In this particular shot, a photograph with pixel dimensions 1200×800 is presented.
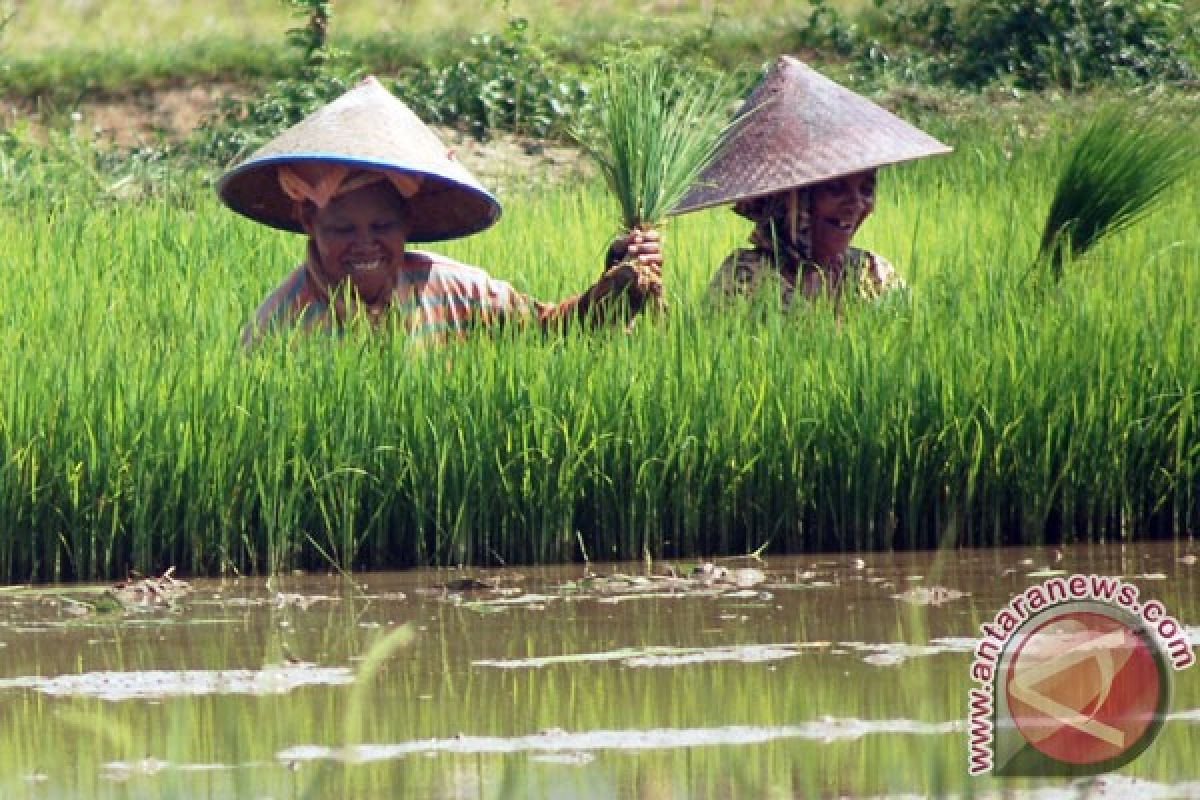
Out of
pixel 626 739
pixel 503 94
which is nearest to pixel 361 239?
pixel 626 739

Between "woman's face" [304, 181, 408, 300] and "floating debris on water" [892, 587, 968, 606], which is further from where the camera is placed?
"woman's face" [304, 181, 408, 300]

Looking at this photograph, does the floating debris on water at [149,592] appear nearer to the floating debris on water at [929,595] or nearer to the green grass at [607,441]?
the green grass at [607,441]

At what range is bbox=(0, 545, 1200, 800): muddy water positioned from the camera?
3.72 meters

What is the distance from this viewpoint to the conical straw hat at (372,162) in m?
5.94

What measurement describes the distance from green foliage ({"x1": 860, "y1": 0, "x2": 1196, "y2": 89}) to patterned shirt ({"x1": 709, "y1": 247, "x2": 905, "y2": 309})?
666cm

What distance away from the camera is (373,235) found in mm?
6016

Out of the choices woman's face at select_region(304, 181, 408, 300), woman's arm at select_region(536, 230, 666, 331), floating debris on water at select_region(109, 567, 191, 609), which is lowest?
floating debris on water at select_region(109, 567, 191, 609)

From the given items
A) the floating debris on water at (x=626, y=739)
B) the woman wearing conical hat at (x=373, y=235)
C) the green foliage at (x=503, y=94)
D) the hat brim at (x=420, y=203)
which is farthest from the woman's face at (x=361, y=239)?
the green foliage at (x=503, y=94)

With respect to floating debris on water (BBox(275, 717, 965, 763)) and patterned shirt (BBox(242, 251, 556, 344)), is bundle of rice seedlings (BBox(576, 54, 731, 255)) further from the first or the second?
floating debris on water (BBox(275, 717, 965, 763))

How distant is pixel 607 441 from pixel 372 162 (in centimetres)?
88

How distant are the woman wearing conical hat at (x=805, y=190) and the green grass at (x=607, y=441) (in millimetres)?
249

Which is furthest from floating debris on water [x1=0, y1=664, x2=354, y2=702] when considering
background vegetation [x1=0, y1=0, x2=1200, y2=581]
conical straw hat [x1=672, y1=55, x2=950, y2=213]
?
conical straw hat [x1=672, y1=55, x2=950, y2=213]

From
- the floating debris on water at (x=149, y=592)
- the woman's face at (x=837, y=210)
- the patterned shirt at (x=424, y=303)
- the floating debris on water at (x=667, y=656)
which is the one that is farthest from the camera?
the woman's face at (x=837, y=210)

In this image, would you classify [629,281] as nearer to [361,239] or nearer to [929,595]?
[361,239]
